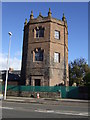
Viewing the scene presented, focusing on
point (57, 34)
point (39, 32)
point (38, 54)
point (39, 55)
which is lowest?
point (39, 55)

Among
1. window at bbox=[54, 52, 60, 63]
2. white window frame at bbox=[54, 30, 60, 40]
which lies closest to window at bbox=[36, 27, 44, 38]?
white window frame at bbox=[54, 30, 60, 40]

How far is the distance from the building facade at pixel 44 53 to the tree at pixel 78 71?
1891 centimetres

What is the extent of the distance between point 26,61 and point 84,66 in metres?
25.1

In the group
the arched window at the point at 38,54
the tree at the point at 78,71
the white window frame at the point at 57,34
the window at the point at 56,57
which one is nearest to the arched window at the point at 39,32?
the white window frame at the point at 57,34

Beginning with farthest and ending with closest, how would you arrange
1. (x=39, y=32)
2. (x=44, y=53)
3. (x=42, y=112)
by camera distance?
1. (x=39, y=32)
2. (x=44, y=53)
3. (x=42, y=112)

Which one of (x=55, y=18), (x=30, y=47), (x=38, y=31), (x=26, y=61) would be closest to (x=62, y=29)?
(x=55, y=18)

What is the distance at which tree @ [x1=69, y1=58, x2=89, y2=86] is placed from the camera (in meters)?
47.7

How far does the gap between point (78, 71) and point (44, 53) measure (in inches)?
935

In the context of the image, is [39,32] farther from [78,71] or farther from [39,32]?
[78,71]

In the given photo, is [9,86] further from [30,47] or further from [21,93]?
[30,47]

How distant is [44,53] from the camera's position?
28.5 metres

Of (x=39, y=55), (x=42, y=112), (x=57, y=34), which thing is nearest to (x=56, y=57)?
(x=39, y=55)

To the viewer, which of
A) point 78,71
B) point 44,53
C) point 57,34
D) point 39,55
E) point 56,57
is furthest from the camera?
point 78,71

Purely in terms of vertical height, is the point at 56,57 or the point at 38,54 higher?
the point at 38,54
